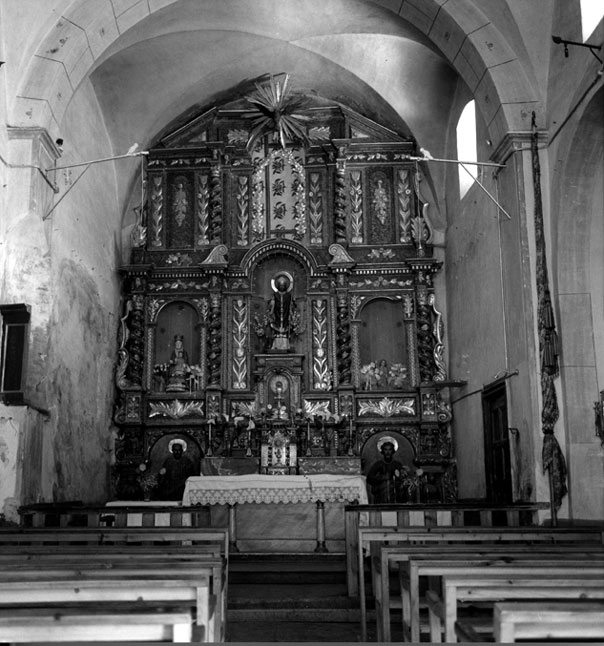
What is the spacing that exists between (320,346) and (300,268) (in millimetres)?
1461

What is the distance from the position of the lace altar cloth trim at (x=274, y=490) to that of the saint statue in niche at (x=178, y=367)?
3636mm

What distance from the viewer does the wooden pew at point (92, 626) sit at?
2.93 meters

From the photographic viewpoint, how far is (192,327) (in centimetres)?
1441

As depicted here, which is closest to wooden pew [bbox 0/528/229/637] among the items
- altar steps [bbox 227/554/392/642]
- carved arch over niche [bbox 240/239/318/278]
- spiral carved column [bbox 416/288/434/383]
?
altar steps [bbox 227/554/392/642]

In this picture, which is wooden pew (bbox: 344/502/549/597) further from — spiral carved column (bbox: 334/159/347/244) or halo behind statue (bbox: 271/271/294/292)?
spiral carved column (bbox: 334/159/347/244)

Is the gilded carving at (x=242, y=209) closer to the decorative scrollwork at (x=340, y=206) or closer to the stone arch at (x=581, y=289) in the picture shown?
the decorative scrollwork at (x=340, y=206)

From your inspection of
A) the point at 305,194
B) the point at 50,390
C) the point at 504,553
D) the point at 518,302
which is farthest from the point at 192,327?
the point at 504,553

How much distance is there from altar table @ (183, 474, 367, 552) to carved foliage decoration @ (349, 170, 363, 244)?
5478 mm

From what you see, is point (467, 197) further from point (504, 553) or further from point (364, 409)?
point (504, 553)

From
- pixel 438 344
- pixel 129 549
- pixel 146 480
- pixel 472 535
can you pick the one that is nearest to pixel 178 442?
pixel 146 480

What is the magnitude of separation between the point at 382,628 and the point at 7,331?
5712 millimetres

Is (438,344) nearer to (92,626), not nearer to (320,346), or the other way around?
(320,346)

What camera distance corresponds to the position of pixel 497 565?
3.69m

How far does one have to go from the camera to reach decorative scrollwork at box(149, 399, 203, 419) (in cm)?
1375
